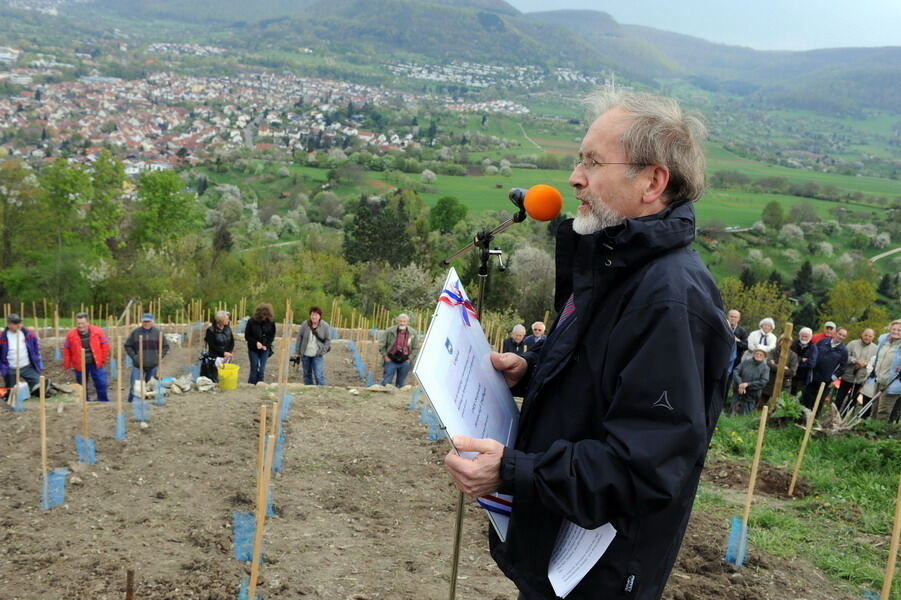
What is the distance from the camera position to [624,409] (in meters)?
1.54

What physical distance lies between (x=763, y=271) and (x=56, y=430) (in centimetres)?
5460

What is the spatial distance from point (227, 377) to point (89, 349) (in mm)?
1804

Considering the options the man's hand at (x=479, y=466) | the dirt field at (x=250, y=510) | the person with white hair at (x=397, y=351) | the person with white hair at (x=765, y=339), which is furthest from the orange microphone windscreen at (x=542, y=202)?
the person with white hair at (x=765, y=339)

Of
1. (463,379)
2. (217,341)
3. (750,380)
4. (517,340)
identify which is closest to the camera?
(463,379)

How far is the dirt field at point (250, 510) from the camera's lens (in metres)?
4.44

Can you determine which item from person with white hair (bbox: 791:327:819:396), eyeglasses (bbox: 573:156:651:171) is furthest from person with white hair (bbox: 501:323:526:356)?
eyeglasses (bbox: 573:156:651:171)

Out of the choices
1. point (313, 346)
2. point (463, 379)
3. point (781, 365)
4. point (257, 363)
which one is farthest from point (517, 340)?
point (463, 379)

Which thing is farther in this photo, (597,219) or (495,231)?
(495,231)

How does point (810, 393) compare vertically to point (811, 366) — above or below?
below

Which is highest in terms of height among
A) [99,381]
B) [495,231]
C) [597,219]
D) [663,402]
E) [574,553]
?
[597,219]

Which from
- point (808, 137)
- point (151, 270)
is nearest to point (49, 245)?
point (151, 270)

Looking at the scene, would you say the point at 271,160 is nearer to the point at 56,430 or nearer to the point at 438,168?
the point at 438,168

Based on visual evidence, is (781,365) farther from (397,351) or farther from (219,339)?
(219,339)

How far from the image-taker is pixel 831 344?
30.9ft
